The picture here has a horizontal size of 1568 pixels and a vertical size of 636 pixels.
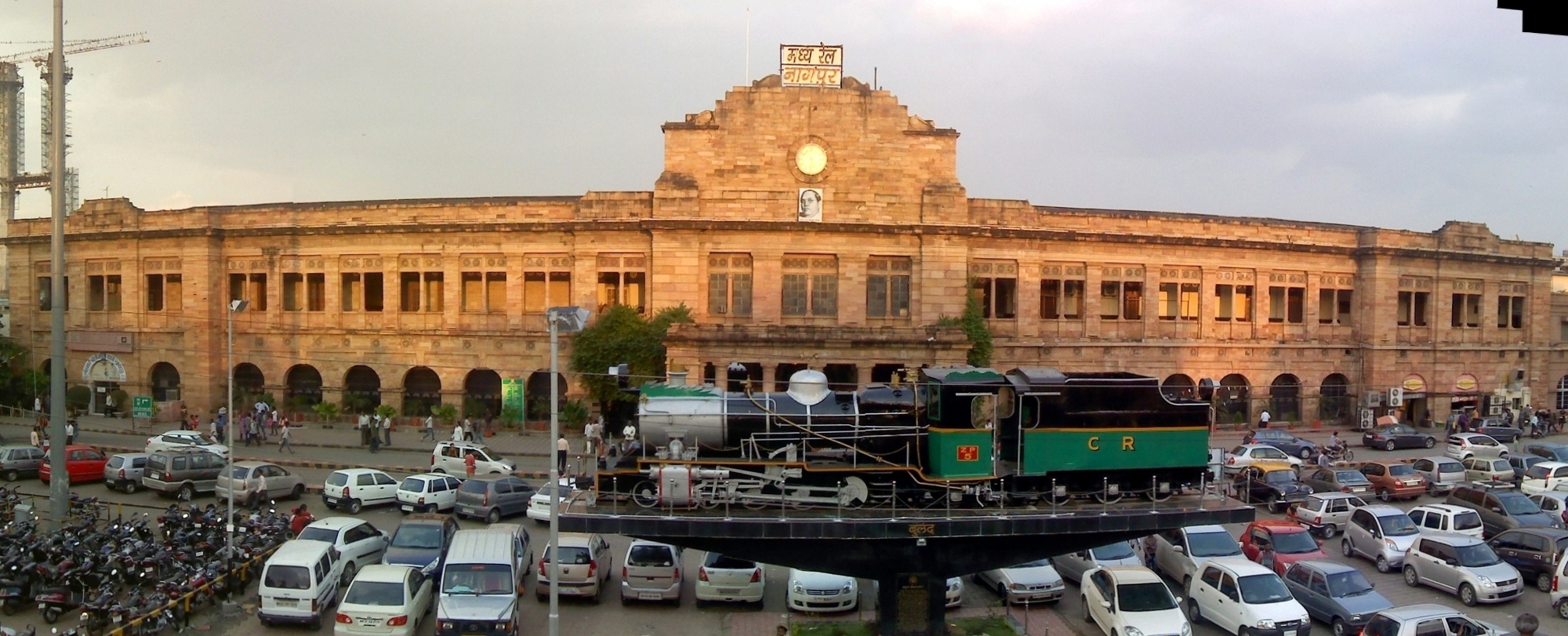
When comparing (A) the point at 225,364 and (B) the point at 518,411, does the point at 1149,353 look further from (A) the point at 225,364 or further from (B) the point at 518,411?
(A) the point at 225,364

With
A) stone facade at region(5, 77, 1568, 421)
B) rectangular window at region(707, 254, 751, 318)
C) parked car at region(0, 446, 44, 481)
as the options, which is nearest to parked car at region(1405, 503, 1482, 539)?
stone facade at region(5, 77, 1568, 421)

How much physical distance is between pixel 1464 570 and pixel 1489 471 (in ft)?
52.6

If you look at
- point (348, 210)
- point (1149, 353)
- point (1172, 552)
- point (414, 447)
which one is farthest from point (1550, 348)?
point (348, 210)

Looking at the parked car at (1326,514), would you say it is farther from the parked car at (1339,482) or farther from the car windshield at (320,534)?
the car windshield at (320,534)

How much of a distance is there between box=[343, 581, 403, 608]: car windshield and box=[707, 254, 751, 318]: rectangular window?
26.1 metres

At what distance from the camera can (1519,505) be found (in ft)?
94.6

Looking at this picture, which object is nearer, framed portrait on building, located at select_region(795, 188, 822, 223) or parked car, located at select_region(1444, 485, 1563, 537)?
parked car, located at select_region(1444, 485, 1563, 537)

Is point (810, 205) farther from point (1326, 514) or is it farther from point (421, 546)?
point (421, 546)

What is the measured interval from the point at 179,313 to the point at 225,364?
381 centimetres

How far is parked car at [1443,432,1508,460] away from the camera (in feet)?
126

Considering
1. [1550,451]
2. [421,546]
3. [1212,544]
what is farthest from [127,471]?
[1550,451]

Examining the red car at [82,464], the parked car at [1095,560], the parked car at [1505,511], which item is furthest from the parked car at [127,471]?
the parked car at [1505,511]

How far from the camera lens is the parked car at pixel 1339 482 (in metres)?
33.0

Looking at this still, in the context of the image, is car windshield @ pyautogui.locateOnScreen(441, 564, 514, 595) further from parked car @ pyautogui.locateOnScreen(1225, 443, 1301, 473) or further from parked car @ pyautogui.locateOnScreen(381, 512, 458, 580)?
parked car @ pyautogui.locateOnScreen(1225, 443, 1301, 473)
